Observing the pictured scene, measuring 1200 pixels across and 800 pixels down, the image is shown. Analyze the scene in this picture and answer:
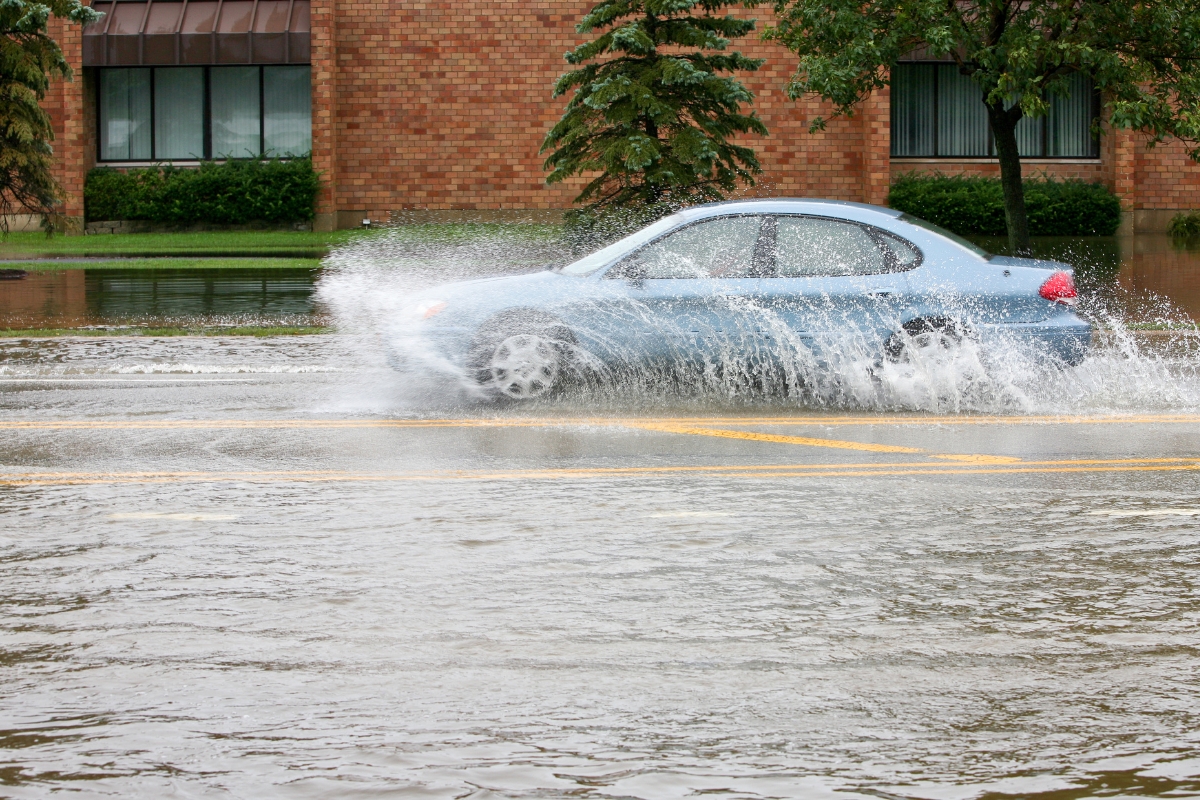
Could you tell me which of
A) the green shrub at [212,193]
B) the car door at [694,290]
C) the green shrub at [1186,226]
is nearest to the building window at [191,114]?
the green shrub at [212,193]

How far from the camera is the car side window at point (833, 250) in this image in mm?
9969

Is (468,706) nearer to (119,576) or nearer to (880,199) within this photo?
(119,576)

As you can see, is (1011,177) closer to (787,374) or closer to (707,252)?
(707,252)

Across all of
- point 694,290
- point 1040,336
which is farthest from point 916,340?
point 694,290

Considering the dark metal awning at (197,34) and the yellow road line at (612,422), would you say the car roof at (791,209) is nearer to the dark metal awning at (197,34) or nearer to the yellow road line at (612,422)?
the yellow road line at (612,422)

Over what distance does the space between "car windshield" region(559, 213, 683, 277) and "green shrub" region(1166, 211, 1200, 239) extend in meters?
25.9

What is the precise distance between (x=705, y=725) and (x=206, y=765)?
1.33 m

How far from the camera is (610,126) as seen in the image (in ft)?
74.8

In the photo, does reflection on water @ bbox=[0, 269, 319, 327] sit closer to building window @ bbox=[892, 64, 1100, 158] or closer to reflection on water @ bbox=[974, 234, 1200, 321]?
reflection on water @ bbox=[974, 234, 1200, 321]

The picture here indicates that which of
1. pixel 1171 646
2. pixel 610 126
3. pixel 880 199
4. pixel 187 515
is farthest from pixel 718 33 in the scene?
pixel 1171 646

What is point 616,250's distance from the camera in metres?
10.2

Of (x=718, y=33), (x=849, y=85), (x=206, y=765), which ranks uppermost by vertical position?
(x=718, y=33)

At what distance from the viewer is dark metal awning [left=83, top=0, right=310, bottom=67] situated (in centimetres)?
3294

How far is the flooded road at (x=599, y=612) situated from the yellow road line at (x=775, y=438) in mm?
32
